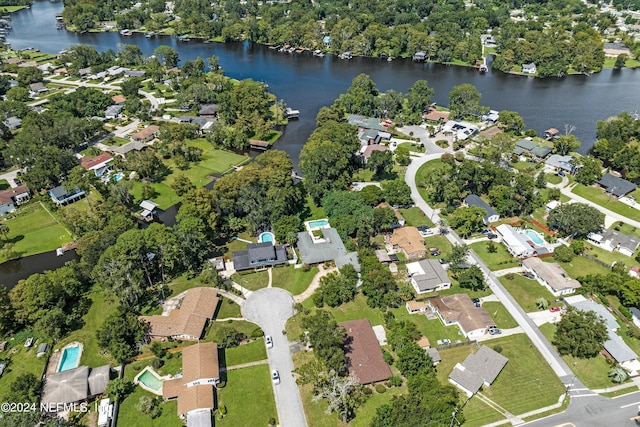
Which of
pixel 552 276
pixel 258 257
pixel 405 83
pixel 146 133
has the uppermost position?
pixel 405 83

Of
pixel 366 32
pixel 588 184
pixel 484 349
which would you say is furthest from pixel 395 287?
pixel 366 32

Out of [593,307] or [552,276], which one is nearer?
[593,307]

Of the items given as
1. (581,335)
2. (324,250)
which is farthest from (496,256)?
(324,250)

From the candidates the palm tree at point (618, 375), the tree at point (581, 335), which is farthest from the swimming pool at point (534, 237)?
the palm tree at point (618, 375)

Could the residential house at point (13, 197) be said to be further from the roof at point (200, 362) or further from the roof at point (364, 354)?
the roof at point (364, 354)

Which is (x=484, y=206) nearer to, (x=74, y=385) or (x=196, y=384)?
(x=196, y=384)

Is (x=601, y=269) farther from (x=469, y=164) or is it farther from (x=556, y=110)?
(x=556, y=110)
